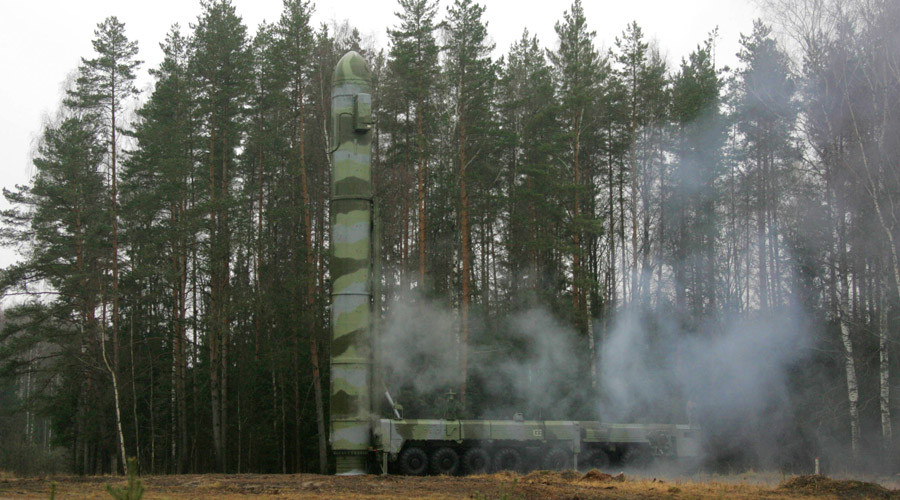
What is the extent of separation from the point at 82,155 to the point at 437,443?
15.1 m

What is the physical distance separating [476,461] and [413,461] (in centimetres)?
160

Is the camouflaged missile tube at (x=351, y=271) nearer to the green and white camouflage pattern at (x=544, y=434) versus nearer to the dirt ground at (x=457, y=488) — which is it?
the green and white camouflage pattern at (x=544, y=434)

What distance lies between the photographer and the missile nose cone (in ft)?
64.9

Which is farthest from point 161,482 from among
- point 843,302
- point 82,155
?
point 843,302

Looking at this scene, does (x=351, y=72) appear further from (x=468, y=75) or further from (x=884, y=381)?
(x=884, y=381)

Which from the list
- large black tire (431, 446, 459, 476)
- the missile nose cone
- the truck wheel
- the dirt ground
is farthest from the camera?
the missile nose cone

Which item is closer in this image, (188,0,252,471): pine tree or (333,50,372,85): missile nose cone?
(333,50,372,85): missile nose cone

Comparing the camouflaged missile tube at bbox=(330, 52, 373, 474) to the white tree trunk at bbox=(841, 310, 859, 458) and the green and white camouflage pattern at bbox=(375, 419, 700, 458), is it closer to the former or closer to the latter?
the green and white camouflage pattern at bbox=(375, 419, 700, 458)

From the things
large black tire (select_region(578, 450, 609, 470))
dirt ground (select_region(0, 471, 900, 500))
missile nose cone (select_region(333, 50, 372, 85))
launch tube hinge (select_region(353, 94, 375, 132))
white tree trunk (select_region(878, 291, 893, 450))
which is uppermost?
missile nose cone (select_region(333, 50, 372, 85))

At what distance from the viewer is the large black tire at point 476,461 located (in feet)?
62.5

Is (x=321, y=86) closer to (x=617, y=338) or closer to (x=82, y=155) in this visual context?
(x=82, y=155)

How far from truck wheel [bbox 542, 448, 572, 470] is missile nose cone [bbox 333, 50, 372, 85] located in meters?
10.7

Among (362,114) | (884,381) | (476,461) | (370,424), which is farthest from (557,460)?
(362,114)

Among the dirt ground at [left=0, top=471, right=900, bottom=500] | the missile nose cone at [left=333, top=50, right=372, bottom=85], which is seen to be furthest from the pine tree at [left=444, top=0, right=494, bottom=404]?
the dirt ground at [left=0, top=471, right=900, bottom=500]
